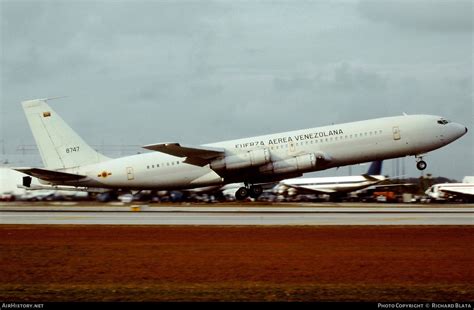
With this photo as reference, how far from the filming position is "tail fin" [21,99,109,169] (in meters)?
49.2

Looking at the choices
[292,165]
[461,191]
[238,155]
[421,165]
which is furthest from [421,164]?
[461,191]

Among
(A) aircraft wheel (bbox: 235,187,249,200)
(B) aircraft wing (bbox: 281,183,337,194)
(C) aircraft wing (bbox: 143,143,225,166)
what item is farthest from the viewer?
(B) aircraft wing (bbox: 281,183,337,194)

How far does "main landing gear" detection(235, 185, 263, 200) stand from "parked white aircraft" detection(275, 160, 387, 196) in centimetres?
3352

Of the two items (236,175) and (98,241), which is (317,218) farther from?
(98,241)

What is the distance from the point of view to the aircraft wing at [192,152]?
146ft

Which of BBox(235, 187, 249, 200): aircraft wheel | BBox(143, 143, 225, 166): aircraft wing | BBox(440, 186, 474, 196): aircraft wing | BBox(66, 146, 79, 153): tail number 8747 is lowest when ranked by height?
BBox(235, 187, 249, 200): aircraft wheel

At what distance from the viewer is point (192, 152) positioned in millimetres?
45750

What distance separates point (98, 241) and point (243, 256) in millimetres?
6690

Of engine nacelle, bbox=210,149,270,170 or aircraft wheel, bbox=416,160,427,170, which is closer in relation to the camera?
aircraft wheel, bbox=416,160,427,170

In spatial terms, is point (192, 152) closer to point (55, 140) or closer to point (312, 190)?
point (55, 140)

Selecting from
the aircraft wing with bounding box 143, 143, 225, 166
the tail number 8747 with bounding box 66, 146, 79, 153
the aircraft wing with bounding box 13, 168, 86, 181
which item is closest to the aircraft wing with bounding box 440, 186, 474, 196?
the aircraft wing with bounding box 143, 143, 225, 166

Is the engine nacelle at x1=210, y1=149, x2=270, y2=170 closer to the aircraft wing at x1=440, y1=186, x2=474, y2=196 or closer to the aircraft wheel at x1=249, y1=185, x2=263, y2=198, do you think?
the aircraft wheel at x1=249, y1=185, x2=263, y2=198

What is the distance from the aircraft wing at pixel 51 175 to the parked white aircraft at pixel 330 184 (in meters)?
37.3

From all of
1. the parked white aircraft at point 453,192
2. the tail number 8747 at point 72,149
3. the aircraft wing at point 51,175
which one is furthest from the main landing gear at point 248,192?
the parked white aircraft at point 453,192
